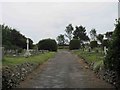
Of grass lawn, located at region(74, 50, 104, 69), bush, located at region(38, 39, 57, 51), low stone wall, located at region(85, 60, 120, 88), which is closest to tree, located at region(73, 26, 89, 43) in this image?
bush, located at region(38, 39, 57, 51)

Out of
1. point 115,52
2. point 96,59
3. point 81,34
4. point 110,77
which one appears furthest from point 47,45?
point 115,52

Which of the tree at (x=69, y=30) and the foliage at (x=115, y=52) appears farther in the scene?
the tree at (x=69, y=30)

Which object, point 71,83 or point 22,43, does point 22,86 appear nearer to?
point 71,83

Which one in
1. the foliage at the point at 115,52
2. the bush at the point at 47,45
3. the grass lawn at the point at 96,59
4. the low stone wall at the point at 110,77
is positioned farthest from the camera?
the bush at the point at 47,45

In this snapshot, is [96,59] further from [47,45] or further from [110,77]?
[47,45]

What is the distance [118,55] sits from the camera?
1136 centimetres

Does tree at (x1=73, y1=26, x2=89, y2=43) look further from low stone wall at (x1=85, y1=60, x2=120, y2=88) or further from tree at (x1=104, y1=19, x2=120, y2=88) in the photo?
tree at (x1=104, y1=19, x2=120, y2=88)

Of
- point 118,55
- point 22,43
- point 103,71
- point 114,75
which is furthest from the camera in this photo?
point 22,43

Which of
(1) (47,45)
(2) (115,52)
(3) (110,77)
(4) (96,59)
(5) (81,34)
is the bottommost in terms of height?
(3) (110,77)

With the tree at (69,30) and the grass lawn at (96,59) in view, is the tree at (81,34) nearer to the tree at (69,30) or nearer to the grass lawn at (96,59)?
the tree at (69,30)

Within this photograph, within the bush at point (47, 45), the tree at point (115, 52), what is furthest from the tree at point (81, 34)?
the tree at point (115, 52)

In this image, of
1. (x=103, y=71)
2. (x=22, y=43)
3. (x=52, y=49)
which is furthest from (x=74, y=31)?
(x=103, y=71)

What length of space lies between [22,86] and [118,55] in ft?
15.1

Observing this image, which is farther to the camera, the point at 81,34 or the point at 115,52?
the point at 81,34
